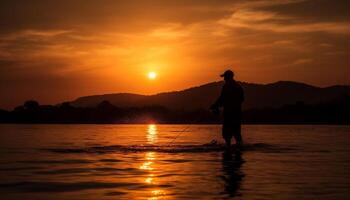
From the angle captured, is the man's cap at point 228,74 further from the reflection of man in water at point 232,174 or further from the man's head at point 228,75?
the reflection of man in water at point 232,174

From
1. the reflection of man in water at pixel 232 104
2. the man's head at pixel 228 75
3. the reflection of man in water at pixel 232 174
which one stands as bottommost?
the reflection of man in water at pixel 232 174

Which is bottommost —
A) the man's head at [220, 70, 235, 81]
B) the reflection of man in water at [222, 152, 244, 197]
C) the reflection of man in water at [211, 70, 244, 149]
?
the reflection of man in water at [222, 152, 244, 197]

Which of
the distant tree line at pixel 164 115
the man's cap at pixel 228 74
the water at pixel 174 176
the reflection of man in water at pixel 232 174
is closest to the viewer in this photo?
the water at pixel 174 176

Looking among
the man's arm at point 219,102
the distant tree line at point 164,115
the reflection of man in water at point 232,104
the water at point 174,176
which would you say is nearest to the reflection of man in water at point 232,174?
the water at point 174,176

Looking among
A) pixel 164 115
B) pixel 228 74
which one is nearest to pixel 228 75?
pixel 228 74

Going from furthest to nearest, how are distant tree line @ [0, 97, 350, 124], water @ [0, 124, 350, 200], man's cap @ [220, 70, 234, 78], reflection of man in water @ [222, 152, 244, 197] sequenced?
1. distant tree line @ [0, 97, 350, 124]
2. man's cap @ [220, 70, 234, 78]
3. reflection of man in water @ [222, 152, 244, 197]
4. water @ [0, 124, 350, 200]

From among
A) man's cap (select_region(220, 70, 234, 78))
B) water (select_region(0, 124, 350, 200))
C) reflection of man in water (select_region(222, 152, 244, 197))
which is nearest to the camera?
water (select_region(0, 124, 350, 200))

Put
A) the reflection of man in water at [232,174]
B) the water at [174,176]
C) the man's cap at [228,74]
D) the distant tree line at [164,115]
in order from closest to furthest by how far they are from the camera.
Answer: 1. the water at [174,176]
2. the reflection of man in water at [232,174]
3. the man's cap at [228,74]
4. the distant tree line at [164,115]

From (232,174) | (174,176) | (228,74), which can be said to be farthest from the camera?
(228,74)

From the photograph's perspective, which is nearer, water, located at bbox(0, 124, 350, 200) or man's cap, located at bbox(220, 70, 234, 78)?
water, located at bbox(0, 124, 350, 200)

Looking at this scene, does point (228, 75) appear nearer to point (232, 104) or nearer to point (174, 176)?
point (232, 104)

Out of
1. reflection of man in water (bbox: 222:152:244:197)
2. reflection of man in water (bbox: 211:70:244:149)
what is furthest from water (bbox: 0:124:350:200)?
reflection of man in water (bbox: 211:70:244:149)

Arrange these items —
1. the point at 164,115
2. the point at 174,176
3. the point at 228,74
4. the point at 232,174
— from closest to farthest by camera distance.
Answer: the point at 174,176 → the point at 232,174 → the point at 228,74 → the point at 164,115

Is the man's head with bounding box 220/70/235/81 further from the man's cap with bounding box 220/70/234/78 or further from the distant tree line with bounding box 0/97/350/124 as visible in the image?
the distant tree line with bounding box 0/97/350/124
